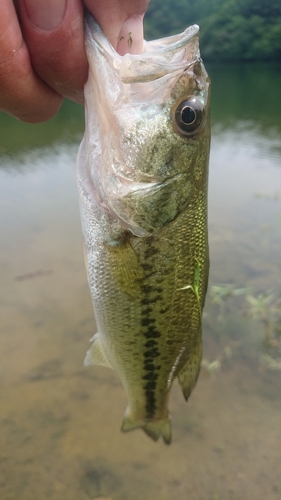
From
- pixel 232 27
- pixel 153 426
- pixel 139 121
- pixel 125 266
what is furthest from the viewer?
pixel 232 27

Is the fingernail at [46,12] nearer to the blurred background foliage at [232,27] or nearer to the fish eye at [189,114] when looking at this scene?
the fish eye at [189,114]

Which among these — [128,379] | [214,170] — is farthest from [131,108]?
[214,170]

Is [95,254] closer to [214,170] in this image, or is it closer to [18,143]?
[214,170]

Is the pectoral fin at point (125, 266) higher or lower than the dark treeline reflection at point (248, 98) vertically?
lower

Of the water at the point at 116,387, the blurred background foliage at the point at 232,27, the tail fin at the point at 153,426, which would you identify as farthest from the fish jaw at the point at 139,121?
the blurred background foliage at the point at 232,27

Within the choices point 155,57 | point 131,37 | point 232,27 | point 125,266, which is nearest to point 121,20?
point 131,37

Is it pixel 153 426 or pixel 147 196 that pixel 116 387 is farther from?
pixel 147 196
